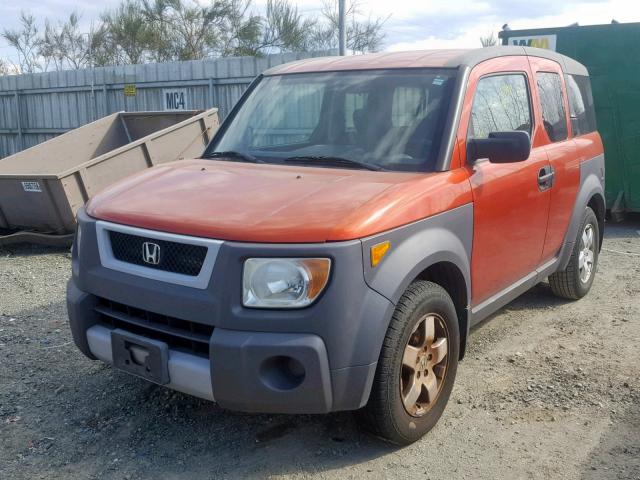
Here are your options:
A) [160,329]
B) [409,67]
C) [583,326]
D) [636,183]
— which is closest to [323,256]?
[160,329]

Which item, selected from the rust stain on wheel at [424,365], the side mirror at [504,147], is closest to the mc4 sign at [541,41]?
the side mirror at [504,147]

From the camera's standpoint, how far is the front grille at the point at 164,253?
313 centimetres

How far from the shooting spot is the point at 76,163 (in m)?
9.76

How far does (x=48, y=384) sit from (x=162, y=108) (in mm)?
11561

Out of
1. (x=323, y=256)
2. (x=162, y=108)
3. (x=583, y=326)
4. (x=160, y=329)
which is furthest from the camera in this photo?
(x=162, y=108)

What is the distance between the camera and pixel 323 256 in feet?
9.68

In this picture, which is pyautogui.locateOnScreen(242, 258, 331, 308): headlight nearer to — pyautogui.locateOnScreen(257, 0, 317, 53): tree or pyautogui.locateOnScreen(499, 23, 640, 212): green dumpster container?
pyautogui.locateOnScreen(499, 23, 640, 212): green dumpster container

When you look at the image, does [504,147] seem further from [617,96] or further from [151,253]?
[617,96]

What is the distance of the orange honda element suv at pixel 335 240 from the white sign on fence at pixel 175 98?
1001 cm

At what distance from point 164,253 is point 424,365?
142cm

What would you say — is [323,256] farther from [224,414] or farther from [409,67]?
[409,67]

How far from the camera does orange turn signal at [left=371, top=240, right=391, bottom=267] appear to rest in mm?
3094

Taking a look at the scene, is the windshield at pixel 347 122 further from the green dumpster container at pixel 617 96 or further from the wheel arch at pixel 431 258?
the green dumpster container at pixel 617 96

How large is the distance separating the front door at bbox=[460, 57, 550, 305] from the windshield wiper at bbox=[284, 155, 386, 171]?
602 millimetres
